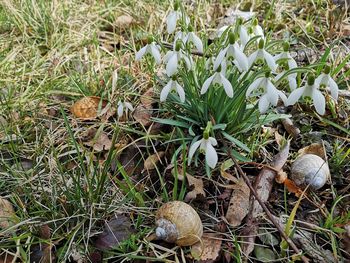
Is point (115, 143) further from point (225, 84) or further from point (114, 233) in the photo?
point (225, 84)

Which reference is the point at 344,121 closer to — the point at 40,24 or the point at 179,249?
the point at 179,249

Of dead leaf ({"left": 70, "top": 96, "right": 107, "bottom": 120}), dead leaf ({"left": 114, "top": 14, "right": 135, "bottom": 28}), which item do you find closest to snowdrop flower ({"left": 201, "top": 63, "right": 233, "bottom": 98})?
dead leaf ({"left": 70, "top": 96, "right": 107, "bottom": 120})

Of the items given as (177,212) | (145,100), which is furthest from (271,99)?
(145,100)

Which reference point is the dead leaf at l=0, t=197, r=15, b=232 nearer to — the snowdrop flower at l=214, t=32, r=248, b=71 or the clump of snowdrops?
the clump of snowdrops

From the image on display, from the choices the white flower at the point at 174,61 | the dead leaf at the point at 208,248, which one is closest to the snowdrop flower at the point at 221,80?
the white flower at the point at 174,61

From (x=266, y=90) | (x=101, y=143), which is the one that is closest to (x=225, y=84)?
(x=266, y=90)
